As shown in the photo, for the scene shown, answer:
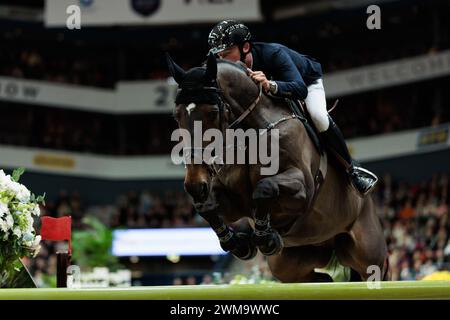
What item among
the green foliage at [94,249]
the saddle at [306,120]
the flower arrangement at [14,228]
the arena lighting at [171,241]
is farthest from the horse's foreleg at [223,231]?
the arena lighting at [171,241]

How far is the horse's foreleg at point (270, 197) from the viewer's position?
513 cm

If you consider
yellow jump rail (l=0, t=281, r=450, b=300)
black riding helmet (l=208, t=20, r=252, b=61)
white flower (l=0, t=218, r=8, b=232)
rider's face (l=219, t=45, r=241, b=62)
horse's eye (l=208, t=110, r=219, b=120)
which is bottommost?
yellow jump rail (l=0, t=281, r=450, b=300)

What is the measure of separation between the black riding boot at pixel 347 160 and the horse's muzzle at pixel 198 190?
1.47 meters

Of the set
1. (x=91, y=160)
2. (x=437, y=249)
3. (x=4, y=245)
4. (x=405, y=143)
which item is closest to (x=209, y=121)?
(x=4, y=245)

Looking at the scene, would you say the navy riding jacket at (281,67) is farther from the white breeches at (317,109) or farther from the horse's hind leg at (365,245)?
the horse's hind leg at (365,245)

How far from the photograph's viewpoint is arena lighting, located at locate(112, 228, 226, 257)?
861 inches

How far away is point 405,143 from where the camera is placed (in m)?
21.3

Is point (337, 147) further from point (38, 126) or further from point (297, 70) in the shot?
point (38, 126)

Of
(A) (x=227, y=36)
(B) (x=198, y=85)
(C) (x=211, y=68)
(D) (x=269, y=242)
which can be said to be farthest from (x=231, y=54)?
(D) (x=269, y=242)

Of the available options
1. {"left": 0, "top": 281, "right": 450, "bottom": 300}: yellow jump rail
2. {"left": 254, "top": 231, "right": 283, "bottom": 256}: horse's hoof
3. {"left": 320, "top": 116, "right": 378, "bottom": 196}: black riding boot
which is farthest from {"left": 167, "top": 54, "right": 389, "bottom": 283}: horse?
{"left": 0, "top": 281, "right": 450, "bottom": 300}: yellow jump rail

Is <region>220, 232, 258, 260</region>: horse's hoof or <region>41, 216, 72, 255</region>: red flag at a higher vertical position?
<region>41, 216, 72, 255</region>: red flag

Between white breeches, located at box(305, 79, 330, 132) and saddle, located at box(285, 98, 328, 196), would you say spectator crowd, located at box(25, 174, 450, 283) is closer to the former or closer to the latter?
saddle, located at box(285, 98, 328, 196)

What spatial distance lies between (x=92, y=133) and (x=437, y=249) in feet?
46.0

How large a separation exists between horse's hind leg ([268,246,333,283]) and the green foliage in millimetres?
7821
